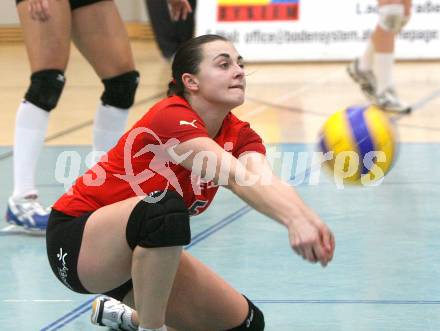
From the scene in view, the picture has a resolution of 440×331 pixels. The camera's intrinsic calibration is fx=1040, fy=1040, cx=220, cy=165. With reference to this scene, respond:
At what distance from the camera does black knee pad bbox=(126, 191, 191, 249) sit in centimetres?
261

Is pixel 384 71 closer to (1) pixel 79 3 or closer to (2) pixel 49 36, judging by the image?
(1) pixel 79 3

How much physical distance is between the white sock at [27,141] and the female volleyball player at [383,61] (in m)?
3.18

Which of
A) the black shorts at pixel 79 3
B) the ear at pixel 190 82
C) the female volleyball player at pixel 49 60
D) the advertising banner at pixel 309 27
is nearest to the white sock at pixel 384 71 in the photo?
the advertising banner at pixel 309 27

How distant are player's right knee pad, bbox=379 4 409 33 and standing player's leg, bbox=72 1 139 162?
2778mm

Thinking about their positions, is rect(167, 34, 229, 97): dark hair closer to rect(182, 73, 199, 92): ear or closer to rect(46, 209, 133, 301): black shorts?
rect(182, 73, 199, 92): ear

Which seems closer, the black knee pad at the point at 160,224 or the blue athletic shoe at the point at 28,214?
the black knee pad at the point at 160,224

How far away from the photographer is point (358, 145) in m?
3.19

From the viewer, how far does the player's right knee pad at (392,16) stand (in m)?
6.77

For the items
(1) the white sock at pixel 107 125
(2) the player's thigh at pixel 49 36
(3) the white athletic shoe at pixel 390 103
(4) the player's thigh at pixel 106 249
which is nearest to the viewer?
(4) the player's thigh at pixel 106 249

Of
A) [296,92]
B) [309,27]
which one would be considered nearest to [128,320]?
[296,92]

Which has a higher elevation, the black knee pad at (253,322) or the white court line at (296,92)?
the black knee pad at (253,322)

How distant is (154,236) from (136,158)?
0.38 metres

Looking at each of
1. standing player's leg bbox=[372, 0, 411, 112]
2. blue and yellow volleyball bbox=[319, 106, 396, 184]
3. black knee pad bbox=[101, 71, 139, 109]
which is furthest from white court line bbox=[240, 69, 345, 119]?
→ blue and yellow volleyball bbox=[319, 106, 396, 184]

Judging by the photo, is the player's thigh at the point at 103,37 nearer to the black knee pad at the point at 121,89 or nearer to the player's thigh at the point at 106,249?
the black knee pad at the point at 121,89
